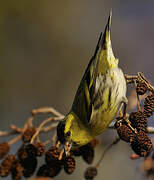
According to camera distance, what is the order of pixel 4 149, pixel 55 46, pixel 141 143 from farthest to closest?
pixel 55 46, pixel 4 149, pixel 141 143

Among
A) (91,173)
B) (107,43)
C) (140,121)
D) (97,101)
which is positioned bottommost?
(91,173)

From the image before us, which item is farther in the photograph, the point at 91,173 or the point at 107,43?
the point at 107,43

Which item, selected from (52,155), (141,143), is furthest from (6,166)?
(141,143)

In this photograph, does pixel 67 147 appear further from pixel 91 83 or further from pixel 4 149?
pixel 91 83

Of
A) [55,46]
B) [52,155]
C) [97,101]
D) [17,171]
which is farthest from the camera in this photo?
[55,46]

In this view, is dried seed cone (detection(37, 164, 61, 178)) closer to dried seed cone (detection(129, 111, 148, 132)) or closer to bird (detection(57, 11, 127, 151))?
bird (detection(57, 11, 127, 151))

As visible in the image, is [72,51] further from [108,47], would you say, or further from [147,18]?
[108,47]
